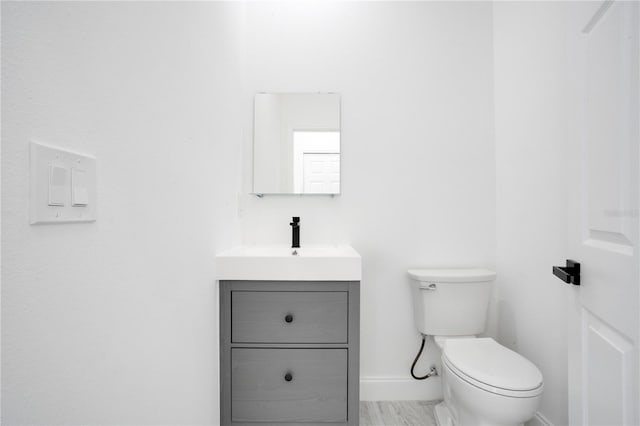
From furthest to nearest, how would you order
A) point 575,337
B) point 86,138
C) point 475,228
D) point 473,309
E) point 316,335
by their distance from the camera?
point 475,228, point 473,309, point 316,335, point 575,337, point 86,138

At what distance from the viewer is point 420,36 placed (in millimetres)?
1905

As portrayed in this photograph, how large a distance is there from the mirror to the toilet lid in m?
1.04

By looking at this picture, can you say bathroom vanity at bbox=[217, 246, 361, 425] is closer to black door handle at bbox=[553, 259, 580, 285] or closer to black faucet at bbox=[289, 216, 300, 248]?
black faucet at bbox=[289, 216, 300, 248]

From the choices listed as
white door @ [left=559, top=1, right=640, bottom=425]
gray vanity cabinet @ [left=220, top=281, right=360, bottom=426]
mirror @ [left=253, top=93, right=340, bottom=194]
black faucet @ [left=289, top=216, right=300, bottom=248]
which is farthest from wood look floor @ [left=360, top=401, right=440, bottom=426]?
mirror @ [left=253, top=93, right=340, bottom=194]

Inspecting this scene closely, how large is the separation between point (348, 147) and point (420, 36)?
82 cm

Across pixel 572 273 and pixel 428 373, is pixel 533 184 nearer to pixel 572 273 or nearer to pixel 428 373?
pixel 572 273

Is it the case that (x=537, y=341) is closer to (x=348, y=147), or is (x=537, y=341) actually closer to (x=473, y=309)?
(x=473, y=309)

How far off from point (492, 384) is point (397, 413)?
75 centimetres

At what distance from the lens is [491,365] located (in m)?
1.28

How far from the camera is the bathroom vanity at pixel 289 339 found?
1.36 m

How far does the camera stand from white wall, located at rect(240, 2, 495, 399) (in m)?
1.89

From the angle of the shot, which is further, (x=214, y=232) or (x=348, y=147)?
(x=348, y=147)

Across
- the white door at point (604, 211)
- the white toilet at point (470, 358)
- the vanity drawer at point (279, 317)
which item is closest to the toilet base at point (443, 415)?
the white toilet at point (470, 358)

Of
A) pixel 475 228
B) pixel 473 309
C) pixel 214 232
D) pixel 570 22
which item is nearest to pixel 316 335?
pixel 214 232
